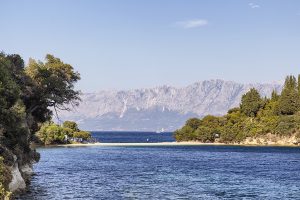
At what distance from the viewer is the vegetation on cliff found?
59.6 meters

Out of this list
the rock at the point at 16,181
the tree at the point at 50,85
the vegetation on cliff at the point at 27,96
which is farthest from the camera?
the tree at the point at 50,85

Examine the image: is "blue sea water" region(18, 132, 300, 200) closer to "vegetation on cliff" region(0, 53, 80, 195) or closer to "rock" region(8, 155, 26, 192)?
"rock" region(8, 155, 26, 192)

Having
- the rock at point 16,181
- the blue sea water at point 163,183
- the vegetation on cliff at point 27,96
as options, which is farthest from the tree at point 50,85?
the rock at point 16,181

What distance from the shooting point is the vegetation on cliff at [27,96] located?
5956 centimetres

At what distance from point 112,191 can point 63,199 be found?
8681 millimetres

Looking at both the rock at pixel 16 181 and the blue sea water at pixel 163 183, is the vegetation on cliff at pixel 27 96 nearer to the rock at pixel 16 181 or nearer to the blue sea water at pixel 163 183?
the rock at pixel 16 181

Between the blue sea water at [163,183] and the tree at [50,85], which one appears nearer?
the blue sea water at [163,183]

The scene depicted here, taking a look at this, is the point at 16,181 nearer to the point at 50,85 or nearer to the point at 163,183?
the point at 163,183

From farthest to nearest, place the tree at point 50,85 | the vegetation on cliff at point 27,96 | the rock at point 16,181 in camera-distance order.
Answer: the tree at point 50,85 < the vegetation on cliff at point 27,96 < the rock at point 16,181

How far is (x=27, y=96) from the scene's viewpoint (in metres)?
79.8

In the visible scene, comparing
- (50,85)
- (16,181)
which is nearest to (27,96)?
(50,85)

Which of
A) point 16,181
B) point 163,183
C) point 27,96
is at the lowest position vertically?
point 163,183

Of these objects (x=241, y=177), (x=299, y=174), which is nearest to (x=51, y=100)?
(x=241, y=177)

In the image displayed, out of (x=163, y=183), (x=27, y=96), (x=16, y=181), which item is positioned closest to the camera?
(x=16, y=181)
